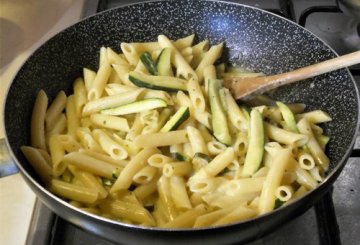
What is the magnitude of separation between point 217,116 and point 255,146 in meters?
0.11

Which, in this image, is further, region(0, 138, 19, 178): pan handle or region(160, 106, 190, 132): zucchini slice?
region(160, 106, 190, 132): zucchini slice

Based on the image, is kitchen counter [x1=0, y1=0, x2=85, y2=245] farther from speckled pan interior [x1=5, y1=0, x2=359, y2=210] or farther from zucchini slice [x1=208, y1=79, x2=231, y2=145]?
zucchini slice [x1=208, y1=79, x2=231, y2=145]

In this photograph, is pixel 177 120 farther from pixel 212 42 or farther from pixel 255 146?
pixel 212 42

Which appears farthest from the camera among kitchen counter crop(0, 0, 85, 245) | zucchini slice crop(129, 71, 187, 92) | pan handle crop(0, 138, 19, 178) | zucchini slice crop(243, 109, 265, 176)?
kitchen counter crop(0, 0, 85, 245)

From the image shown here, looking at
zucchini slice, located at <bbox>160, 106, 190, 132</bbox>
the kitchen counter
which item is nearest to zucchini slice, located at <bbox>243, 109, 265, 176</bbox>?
zucchini slice, located at <bbox>160, 106, 190, 132</bbox>

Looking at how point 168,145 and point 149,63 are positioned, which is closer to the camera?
point 168,145

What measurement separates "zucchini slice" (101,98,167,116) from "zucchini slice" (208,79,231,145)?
10 cm

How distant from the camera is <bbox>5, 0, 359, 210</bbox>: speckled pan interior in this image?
104cm

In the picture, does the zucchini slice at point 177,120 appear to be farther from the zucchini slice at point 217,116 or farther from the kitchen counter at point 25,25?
the kitchen counter at point 25,25

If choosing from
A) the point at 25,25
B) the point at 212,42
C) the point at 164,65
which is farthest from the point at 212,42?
the point at 25,25

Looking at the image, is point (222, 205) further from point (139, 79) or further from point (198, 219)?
point (139, 79)

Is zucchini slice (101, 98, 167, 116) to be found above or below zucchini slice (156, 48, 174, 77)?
below

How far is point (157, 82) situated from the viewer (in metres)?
1.08

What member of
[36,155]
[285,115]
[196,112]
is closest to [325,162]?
[285,115]
